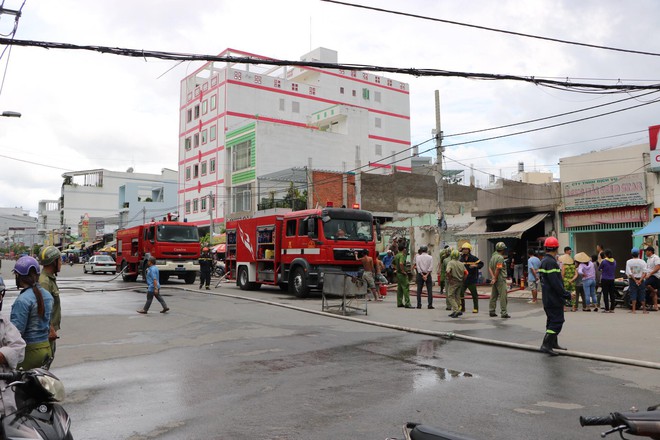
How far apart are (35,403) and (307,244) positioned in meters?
14.9

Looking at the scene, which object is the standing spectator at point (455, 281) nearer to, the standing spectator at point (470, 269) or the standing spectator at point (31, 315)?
the standing spectator at point (470, 269)

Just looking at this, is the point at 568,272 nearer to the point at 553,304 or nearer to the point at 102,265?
the point at 553,304

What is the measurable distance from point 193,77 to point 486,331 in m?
57.2

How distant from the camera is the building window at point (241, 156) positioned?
47031 millimetres

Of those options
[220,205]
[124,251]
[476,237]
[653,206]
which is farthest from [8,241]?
[653,206]

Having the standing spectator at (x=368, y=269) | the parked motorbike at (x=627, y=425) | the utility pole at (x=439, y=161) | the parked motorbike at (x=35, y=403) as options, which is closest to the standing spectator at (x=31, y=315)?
the parked motorbike at (x=35, y=403)

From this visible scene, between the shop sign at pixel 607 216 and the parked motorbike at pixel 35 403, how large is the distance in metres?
20.7

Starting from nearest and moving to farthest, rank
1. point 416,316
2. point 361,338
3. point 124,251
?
point 361,338 < point 416,316 < point 124,251

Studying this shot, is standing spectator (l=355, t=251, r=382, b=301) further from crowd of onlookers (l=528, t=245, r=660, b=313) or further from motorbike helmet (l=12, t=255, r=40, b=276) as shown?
motorbike helmet (l=12, t=255, r=40, b=276)

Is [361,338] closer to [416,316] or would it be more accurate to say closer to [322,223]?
[416,316]

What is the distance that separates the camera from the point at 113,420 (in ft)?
17.3

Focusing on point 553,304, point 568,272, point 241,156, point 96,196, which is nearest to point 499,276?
point 568,272

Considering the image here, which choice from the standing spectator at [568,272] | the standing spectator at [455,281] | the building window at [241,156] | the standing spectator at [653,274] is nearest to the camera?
the standing spectator at [455,281]

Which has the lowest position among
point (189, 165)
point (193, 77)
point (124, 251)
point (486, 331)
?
point (486, 331)
